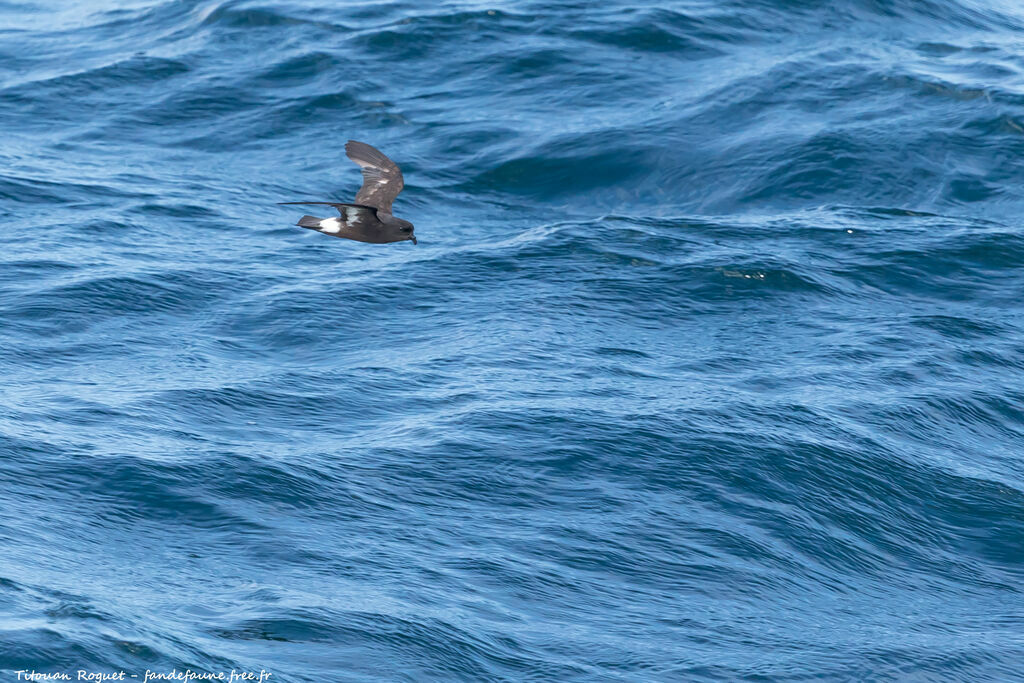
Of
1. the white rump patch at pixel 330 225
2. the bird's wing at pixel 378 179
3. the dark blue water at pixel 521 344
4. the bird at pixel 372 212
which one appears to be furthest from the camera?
the dark blue water at pixel 521 344

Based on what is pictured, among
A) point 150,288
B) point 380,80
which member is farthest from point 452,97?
point 150,288

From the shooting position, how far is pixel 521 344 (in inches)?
1033

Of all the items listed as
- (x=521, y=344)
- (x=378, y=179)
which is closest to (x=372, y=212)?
(x=378, y=179)

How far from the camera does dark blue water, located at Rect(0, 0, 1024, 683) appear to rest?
19094mm

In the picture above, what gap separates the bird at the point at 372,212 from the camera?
16.7 metres

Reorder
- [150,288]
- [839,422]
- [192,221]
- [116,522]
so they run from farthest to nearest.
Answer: [192,221] < [150,288] < [839,422] < [116,522]

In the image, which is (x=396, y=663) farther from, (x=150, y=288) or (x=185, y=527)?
(x=150, y=288)

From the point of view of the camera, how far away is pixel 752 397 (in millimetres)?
24781

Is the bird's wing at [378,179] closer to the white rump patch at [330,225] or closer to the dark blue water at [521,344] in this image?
the white rump patch at [330,225]

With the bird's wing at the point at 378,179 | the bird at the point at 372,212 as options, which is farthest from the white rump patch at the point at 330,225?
the bird's wing at the point at 378,179

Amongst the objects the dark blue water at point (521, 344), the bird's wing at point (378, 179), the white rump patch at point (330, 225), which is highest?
the bird's wing at point (378, 179)

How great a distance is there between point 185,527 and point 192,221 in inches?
455

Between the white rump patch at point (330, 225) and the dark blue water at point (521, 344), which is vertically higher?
the white rump patch at point (330, 225)

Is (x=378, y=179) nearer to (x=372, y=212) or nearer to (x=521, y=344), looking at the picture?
(x=372, y=212)
